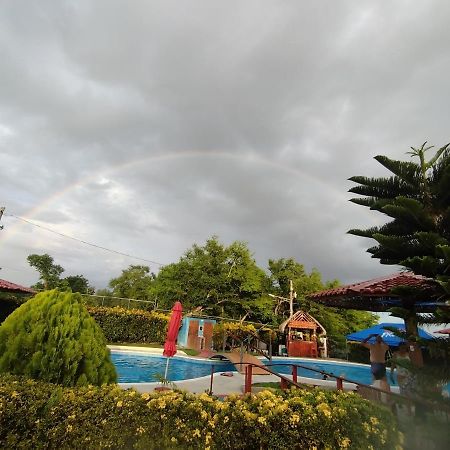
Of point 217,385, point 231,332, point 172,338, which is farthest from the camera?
point 231,332

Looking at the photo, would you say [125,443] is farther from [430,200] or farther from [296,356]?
[296,356]

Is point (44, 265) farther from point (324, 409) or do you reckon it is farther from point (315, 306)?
point (324, 409)

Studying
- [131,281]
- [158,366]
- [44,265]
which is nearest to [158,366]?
[158,366]

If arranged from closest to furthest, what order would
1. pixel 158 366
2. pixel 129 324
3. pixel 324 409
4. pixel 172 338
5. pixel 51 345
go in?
pixel 324 409
pixel 51 345
pixel 172 338
pixel 158 366
pixel 129 324

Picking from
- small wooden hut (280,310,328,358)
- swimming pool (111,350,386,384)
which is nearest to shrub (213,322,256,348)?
swimming pool (111,350,386,384)

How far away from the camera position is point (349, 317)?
109ft

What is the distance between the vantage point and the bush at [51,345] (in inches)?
161

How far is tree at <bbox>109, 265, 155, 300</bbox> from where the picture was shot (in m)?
54.0

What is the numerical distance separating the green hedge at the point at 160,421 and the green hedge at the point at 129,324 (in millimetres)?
18163

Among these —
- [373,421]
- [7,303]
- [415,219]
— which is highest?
[415,219]

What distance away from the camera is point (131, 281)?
184 feet

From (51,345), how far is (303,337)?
80.4 feet

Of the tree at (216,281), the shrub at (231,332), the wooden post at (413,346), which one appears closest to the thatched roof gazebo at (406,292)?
the wooden post at (413,346)

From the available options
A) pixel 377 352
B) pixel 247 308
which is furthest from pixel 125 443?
pixel 247 308
